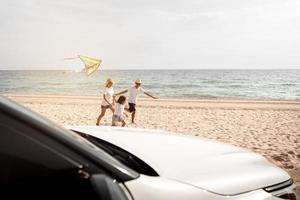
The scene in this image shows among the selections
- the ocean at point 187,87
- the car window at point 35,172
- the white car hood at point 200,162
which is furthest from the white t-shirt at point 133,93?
the car window at point 35,172

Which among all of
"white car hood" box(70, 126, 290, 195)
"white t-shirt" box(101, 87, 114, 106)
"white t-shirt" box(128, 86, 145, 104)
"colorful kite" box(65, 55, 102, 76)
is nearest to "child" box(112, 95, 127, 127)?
"white t-shirt" box(101, 87, 114, 106)

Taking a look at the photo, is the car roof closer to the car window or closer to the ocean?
the car window

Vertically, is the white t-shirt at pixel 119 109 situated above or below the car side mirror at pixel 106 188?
below

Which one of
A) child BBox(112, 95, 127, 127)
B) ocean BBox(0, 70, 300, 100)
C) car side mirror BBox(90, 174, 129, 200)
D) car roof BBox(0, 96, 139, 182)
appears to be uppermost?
car roof BBox(0, 96, 139, 182)

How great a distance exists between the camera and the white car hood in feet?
5.85

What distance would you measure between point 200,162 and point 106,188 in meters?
0.77

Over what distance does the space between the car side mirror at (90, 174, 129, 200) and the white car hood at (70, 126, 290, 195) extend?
0.39m

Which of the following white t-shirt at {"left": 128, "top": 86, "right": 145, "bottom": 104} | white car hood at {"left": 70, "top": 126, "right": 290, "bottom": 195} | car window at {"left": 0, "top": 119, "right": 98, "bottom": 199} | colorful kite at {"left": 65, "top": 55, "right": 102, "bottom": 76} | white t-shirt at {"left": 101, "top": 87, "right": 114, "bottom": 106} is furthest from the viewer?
colorful kite at {"left": 65, "top": 55, "right": 102, "bottom": 76}

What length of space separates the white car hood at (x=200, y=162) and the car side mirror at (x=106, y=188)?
0.39 metres

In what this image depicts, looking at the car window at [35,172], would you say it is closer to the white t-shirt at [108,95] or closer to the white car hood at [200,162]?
the white car hood at [200,162]

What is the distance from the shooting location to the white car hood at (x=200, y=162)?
178 centimetres

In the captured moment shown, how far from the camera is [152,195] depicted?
5.05 ft

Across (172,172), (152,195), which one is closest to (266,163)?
(172,172)

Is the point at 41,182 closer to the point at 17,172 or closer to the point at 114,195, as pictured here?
the point at 17,172
